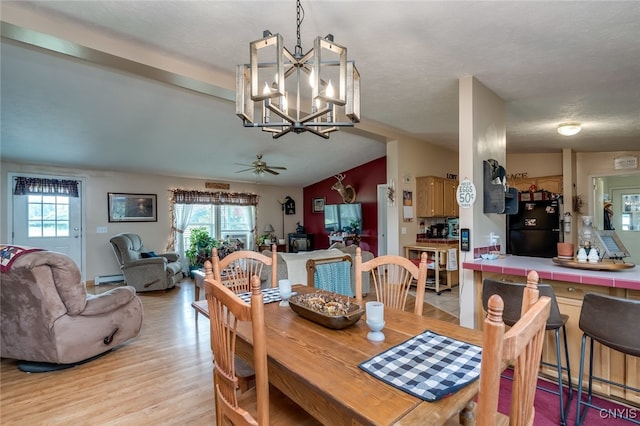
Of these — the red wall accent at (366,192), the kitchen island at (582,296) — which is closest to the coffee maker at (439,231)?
the red wall accent at (366,192)

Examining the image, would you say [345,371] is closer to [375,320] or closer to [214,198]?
[375,320]

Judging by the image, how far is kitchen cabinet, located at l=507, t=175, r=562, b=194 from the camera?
5.46m

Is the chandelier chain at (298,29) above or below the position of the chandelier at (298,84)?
above

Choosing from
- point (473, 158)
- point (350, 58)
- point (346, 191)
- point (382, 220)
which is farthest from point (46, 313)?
point (346, 191)

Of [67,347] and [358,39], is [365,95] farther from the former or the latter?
[67,347]

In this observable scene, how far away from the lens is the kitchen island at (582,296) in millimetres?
1888

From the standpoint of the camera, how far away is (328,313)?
1.47 metres

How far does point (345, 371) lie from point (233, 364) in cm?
41

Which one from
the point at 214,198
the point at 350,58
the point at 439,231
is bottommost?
the point at 439,231

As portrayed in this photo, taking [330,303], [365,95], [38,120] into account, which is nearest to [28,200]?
[38,120]

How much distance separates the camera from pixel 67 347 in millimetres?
2613

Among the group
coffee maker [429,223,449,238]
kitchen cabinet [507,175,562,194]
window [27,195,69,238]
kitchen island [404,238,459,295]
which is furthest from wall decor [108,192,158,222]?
kitchen cabinet [507,175,562,194]

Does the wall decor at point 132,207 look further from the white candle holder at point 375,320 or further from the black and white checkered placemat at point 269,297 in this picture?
the white candle holder at point 375,320

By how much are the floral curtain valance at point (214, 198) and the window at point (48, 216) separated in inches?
76.7
